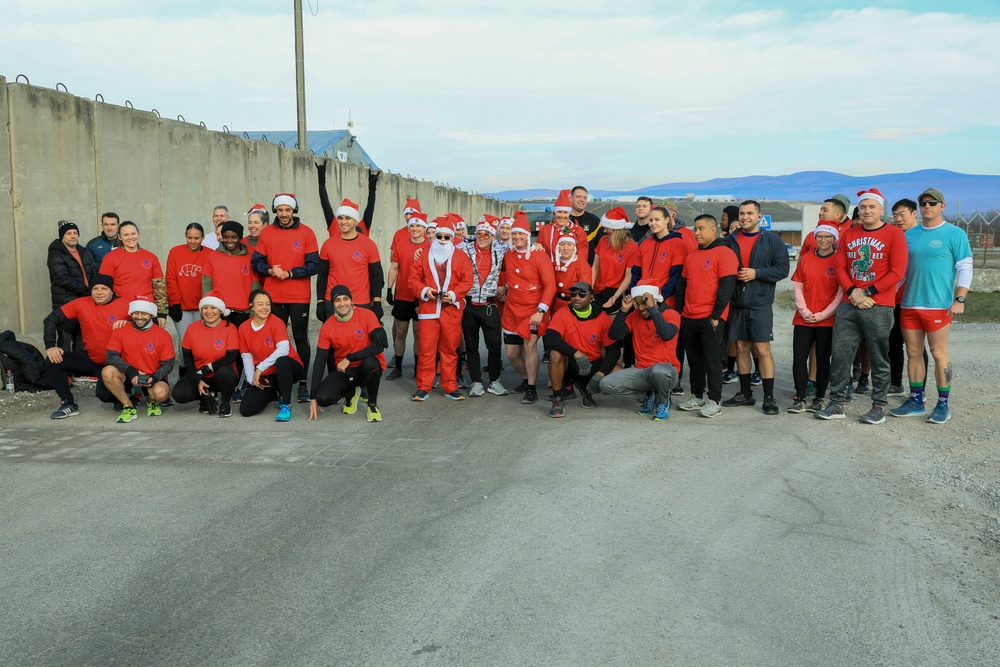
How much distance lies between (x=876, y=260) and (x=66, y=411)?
25.7ft

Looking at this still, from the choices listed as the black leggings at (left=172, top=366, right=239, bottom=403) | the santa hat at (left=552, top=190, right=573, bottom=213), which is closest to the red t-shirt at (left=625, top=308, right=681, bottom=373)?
the santa hat at (left=552, top=190, right=573, bottom=213)

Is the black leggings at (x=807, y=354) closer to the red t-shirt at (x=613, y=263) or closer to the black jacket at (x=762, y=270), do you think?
the black jacket at (x=762, y=270)

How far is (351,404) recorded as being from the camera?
822cm

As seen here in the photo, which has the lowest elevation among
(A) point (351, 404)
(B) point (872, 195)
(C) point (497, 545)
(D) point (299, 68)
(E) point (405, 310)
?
(C) point (497, 545)

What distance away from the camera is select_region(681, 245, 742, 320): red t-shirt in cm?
784

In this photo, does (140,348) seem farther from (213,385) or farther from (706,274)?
(706,274)

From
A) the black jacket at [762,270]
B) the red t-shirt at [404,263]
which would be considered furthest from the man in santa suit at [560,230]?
the black jacket at [762,270]

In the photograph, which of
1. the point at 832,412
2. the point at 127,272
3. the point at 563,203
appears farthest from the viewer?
the point at 563,203

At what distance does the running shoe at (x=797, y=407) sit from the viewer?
315 inches

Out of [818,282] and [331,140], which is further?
[331,140]

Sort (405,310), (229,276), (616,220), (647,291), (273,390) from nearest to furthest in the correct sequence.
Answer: (647,291) → (273,390) → (229,276) → (616,220) → (405,310)

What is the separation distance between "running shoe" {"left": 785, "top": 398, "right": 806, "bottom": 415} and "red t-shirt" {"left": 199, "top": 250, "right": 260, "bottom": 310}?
5766 mm

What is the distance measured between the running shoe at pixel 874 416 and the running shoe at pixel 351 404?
488 centimetres

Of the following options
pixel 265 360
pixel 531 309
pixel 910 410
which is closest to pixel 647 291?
pixel 531 309
